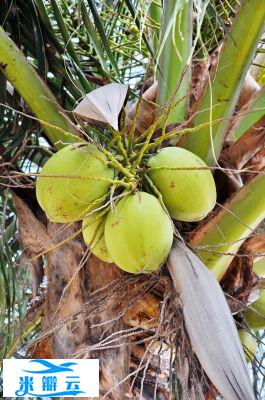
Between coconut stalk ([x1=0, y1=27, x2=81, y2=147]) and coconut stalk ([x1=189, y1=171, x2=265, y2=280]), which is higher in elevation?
coconut stalk ([x1=0, y1=27, x2=81, y2=147])

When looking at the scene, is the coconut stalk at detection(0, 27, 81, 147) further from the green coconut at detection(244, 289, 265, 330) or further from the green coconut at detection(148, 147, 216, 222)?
the green coconut at detection(244, 289, 265, 330)

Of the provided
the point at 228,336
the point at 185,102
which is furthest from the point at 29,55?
the point at 228,336

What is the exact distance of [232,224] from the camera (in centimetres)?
97

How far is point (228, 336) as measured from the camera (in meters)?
0.75

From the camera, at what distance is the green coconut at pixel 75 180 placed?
796 millimetres

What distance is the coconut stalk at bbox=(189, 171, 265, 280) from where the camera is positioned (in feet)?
3.11

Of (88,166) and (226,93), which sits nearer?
(88,166)

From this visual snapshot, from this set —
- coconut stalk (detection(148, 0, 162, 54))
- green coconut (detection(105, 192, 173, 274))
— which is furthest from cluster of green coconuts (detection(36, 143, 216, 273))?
coconut stalk (detection(148, 0, 162, 54))

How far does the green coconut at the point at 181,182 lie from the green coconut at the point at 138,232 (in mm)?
37

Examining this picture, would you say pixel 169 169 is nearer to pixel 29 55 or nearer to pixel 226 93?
pixel 226 93

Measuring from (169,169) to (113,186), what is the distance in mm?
93

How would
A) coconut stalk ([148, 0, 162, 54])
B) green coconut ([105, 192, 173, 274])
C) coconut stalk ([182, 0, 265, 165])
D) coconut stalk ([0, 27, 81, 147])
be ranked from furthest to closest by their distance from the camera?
coconut stalk ([148, 0, 162, 54]) → coconut stalk ([0, 27, 81, 147]) → coconut stalk ([182, 0, 265, 165]) → green coconut ([105, 192, 173, 274])
